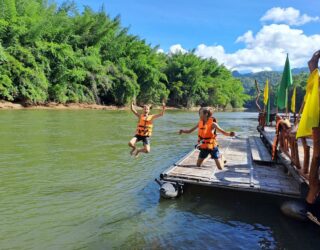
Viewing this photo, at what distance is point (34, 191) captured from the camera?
743 centimetres

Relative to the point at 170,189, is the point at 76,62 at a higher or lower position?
higher

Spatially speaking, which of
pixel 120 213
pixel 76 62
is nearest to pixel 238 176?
pixel 120 213

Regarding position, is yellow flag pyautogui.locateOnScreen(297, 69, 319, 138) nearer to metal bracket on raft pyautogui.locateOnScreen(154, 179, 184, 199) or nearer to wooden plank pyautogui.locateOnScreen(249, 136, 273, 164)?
metal bracket on raft pyautogui.locateOnScreen(154, 179, 184, 199)

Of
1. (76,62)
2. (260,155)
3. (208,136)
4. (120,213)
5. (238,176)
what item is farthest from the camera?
(76,62)

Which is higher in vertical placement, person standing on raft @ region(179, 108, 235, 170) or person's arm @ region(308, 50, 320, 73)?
person's arm @ region(308, 50, 320, 73)

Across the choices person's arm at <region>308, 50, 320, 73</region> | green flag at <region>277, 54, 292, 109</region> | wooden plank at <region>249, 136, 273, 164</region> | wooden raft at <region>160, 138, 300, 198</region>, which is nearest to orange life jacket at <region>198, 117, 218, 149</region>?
wooden raft at <region>160, 138, 300, 198</region>

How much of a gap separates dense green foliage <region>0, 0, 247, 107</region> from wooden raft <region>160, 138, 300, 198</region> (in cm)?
2640

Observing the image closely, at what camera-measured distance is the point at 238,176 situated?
8.02 meters

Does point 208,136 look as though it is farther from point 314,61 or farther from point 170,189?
point 314,61

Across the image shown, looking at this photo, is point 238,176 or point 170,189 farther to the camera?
point 238,176

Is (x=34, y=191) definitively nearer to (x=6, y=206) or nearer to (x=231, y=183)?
(x=6, y=206)

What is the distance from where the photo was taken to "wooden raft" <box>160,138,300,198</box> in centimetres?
715

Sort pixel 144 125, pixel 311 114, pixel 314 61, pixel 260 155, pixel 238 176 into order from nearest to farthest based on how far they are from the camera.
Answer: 1. pixel 311 114
2. pixel 314 61
3. pixel 238 176
4. pixel 144 125
5. pixel 260 155

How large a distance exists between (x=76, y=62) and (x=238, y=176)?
3456 centimetres
